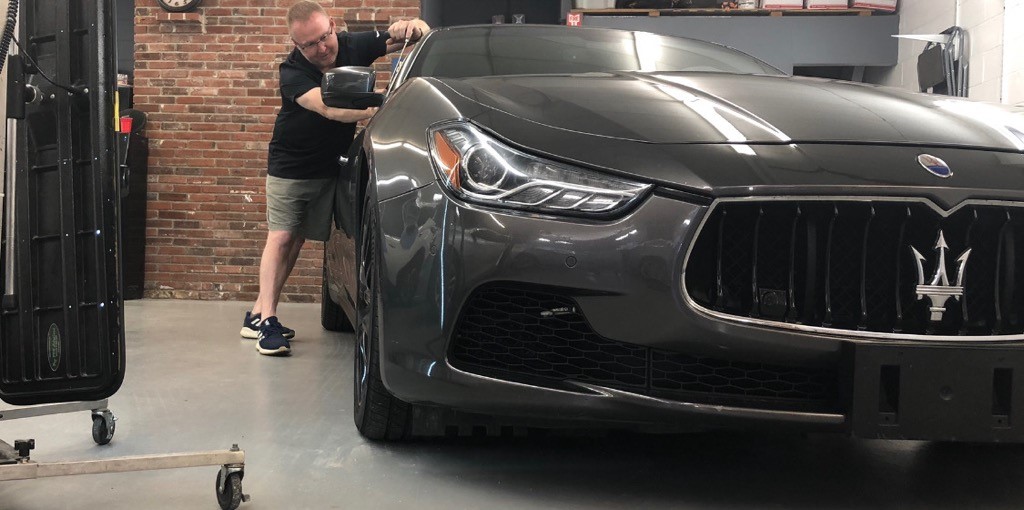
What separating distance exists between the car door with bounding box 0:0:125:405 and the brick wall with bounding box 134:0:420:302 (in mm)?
3701

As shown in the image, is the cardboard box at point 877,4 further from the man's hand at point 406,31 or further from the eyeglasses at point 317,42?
the eyeglasses at point 317,42

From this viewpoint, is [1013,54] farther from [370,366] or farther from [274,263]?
[370,366]

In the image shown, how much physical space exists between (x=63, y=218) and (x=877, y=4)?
5.70 meters

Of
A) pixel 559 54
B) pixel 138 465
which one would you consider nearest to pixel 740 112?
pixel 559 54

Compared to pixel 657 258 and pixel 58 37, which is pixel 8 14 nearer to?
pixel 58 37

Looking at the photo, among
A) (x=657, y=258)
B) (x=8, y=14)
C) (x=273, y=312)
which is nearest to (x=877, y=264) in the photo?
(x=657, y=258)

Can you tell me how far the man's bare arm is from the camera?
10.7 feet

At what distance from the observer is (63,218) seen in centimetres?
171

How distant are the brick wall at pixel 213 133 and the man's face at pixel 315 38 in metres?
1.90

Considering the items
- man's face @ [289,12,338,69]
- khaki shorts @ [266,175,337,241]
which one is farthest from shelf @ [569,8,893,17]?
khaki shorts @ [266,175,337,241]

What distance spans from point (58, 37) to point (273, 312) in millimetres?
1930

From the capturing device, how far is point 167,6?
5387mm

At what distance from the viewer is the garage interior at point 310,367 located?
167cm

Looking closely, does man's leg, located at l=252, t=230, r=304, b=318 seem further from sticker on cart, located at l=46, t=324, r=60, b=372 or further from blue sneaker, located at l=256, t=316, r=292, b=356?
sticker on cart, located at l=46, t=324, r=60, b=372
